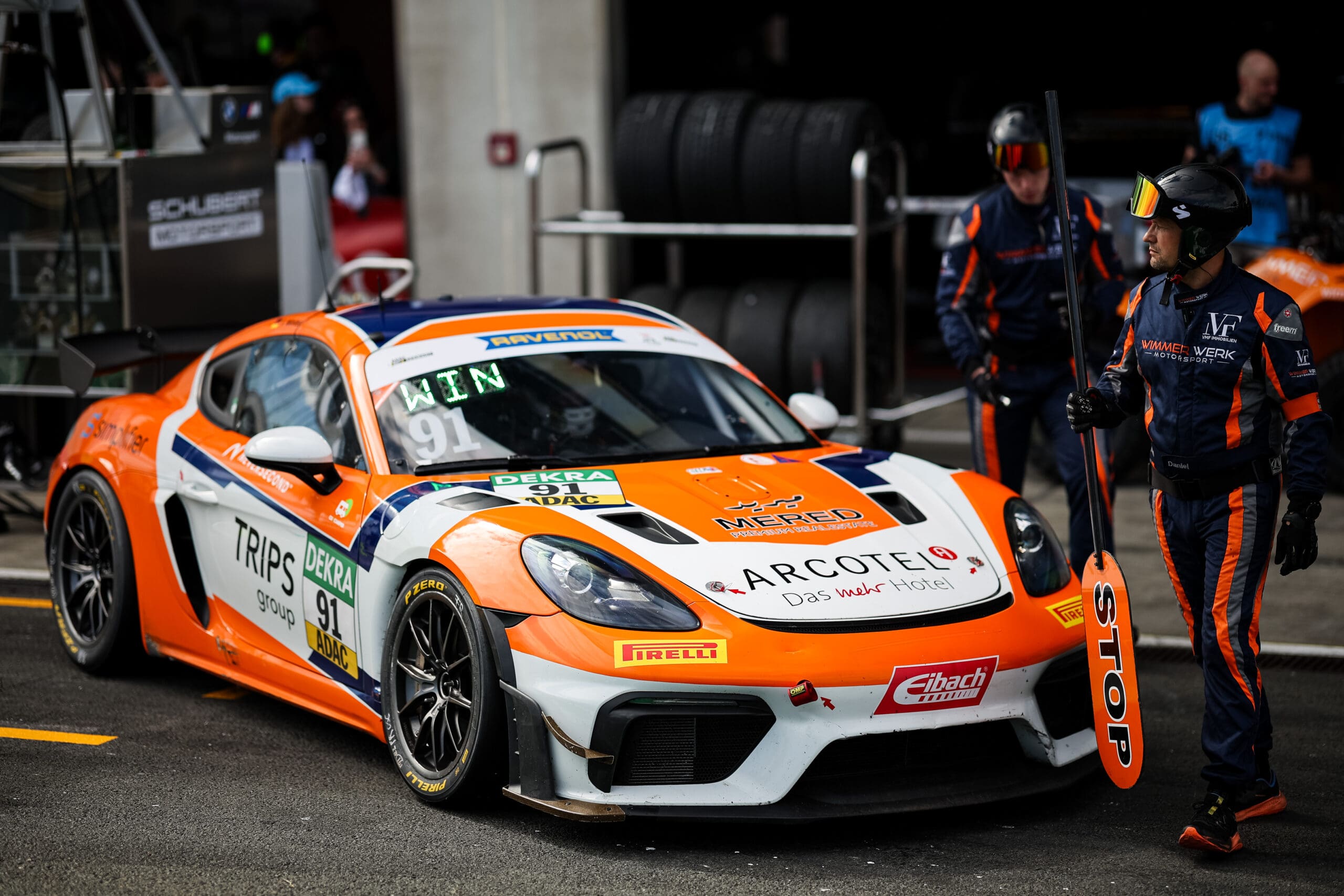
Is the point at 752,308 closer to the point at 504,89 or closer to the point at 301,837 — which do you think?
the point at 504,89

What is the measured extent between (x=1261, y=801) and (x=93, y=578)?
12.9 feet

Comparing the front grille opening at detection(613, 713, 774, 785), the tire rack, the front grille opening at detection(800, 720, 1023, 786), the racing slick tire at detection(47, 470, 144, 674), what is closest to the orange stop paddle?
the front grille opening at detection(800, 720, 1023, 786)

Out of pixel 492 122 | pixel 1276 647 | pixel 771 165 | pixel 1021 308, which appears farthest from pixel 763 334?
pixel 1276 647

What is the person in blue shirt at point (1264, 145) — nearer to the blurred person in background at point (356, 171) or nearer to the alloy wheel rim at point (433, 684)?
the alloy wheel rim at point (433, 684)

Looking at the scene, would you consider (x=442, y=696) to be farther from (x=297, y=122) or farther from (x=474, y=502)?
(x=297, y=122)

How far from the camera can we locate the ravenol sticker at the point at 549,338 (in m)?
5.74

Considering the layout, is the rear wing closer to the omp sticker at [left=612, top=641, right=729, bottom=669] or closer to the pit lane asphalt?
the pit lane asphalt

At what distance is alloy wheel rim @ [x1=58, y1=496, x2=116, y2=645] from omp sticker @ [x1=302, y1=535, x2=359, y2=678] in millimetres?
1214

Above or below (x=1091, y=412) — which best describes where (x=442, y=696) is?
below

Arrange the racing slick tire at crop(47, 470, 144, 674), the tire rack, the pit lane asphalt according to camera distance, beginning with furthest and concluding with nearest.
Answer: the tire rack
the racing slick tire at crop(47, 470, 144, 674)
the pit lane asphalt

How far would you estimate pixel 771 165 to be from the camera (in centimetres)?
1004

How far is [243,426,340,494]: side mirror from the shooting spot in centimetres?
523

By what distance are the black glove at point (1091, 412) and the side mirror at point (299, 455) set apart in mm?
2115

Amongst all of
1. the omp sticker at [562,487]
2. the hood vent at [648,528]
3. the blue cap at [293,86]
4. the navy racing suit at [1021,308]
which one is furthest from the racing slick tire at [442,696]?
the blue cap at [293,86]
